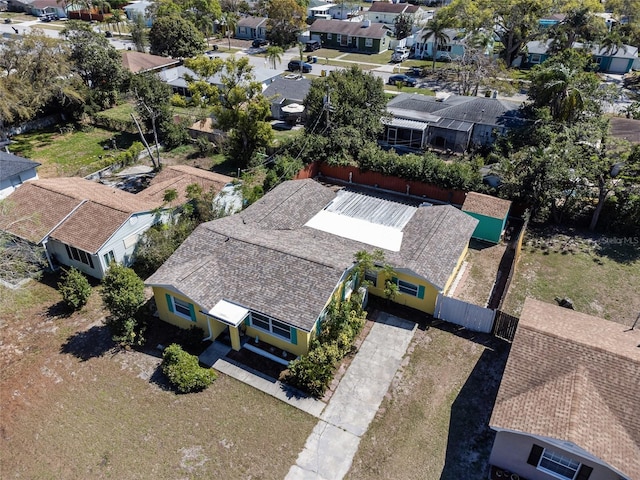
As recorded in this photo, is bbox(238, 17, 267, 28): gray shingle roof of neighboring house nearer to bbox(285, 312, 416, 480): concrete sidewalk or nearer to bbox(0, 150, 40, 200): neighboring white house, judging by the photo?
bbox(0, 150, 40, 200): neighboring white house

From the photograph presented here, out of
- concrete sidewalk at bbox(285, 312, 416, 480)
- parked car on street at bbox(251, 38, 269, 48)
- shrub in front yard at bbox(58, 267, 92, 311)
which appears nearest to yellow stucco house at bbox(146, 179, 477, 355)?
concrete sidewalk at bbox(285, 312, 416, 480)

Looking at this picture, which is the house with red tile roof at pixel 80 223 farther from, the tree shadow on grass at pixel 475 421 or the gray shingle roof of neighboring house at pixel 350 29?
the gray shingle roof of neighboring house at pixel 350 29

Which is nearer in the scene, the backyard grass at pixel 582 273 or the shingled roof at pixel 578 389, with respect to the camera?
the shingled roof at pixel 578 389

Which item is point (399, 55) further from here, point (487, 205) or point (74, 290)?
point (74, 290)

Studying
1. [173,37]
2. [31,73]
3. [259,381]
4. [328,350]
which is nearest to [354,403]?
[328,350]

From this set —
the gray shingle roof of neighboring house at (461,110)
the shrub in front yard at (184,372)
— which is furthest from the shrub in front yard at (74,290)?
the gray shingle roof of neighboring house at (461,110)
